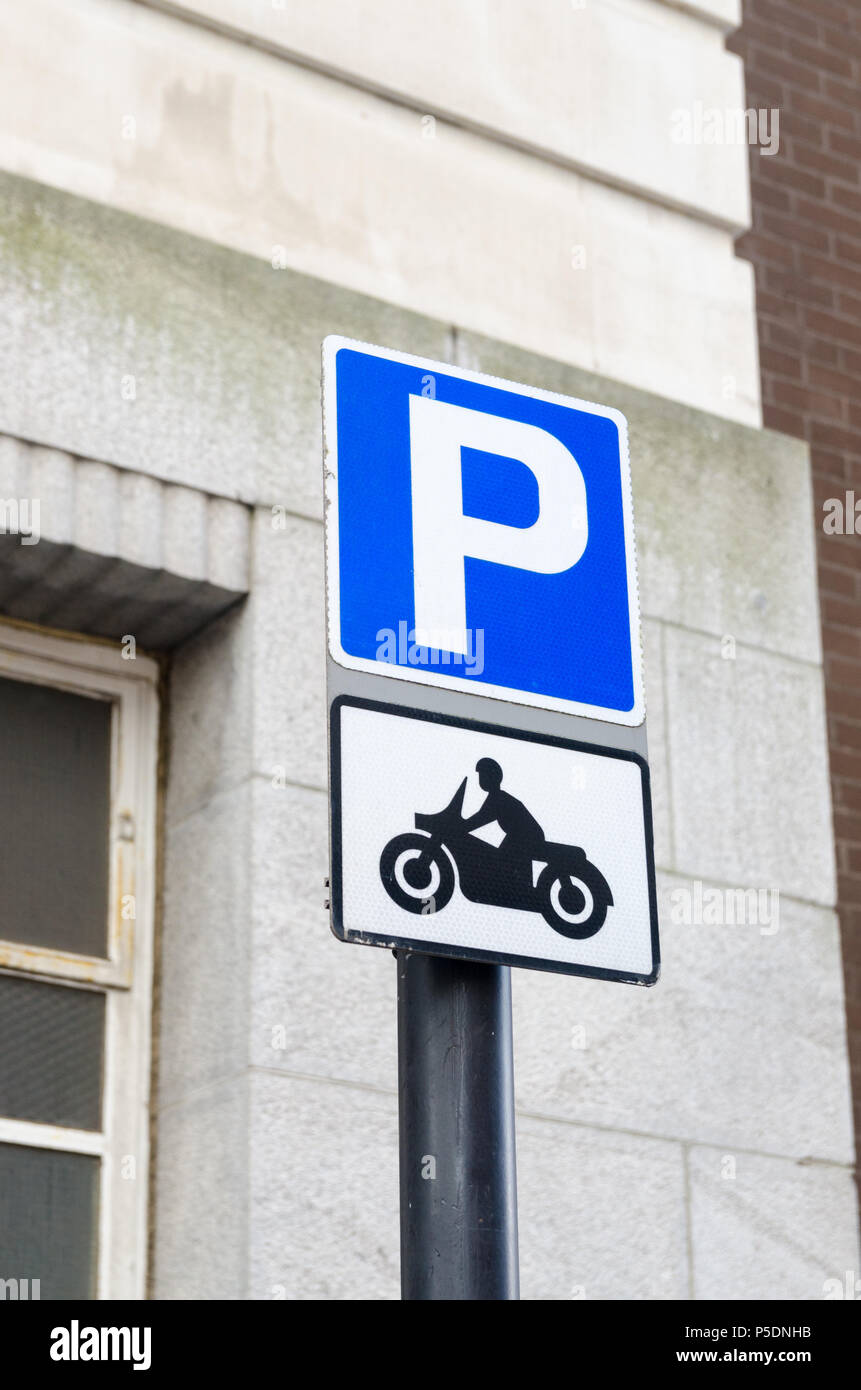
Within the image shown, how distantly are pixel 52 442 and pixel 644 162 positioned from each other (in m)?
2.27

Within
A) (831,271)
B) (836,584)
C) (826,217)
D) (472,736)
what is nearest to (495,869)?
(472,736)

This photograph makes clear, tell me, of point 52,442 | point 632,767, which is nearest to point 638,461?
point 52,442

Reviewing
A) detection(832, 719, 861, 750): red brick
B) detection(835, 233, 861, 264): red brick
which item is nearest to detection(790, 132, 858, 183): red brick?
detection(835, 233, 861, 264): red brick

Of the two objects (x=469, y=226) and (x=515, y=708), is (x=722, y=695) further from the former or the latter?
(x=515, y=708)

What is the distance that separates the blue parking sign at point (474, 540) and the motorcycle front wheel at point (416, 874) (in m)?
0.23

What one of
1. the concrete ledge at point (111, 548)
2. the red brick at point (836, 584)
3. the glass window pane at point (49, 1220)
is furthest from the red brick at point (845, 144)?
the glass window pane at point (49, 1220)

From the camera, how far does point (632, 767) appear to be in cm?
293

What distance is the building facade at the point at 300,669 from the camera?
191 inches

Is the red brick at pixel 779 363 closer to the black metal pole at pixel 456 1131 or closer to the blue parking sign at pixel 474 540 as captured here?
the blue parking sign at pixel 474 540

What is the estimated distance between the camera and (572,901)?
2.78m

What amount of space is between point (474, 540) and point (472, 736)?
0.97 ft

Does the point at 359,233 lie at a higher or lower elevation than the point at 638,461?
higher

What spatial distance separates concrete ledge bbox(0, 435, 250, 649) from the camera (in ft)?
16.0

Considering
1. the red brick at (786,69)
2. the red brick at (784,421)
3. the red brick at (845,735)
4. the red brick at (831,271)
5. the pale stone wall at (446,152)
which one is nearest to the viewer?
the pale stone wall at (446,152)
